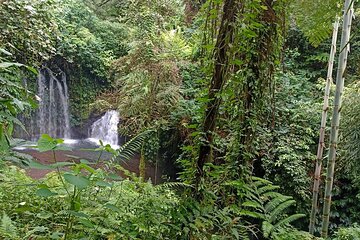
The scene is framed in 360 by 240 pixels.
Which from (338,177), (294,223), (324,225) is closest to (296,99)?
(338,177)

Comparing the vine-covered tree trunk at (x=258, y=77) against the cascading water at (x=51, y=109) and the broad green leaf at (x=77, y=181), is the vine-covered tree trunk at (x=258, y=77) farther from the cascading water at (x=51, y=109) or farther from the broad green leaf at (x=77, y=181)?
the cascading water at (x=51, y=109)

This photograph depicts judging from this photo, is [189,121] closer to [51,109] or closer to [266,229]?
[51,109]

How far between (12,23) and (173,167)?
4.51m

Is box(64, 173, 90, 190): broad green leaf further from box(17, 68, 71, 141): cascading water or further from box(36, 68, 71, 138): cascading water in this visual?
Answer: box(36, 68, 71, 138): cascading water

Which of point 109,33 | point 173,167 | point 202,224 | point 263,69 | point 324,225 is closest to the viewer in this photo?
point 202,224

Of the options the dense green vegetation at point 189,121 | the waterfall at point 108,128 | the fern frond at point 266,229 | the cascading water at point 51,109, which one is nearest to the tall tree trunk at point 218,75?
the dense green vegetation at point 189,121

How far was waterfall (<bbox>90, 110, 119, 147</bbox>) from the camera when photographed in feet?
29.2

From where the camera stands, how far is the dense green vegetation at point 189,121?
5.04 feet

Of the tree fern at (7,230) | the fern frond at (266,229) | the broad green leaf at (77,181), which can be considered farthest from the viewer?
the fern frond at (266,229)

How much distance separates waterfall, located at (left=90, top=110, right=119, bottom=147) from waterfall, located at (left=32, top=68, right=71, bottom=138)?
1.01 metres

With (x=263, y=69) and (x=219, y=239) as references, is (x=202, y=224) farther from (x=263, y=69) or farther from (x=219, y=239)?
(x=263, y=69)

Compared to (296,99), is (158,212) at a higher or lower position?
lower

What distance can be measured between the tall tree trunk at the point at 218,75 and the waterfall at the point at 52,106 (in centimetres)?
834

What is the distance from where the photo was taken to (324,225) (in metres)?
3.89
